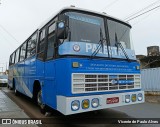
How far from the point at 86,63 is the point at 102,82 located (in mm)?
686

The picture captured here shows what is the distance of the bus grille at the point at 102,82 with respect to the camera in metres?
5.50

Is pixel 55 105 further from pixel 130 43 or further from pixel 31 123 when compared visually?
pixel 130 43

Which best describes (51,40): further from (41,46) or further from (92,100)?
(92,100)

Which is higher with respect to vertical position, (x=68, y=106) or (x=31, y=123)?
(x=68, y=106)

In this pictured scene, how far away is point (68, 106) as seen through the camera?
17.1 feet

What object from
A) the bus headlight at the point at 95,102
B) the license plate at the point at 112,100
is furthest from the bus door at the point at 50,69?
the license plate at the point at 112,100

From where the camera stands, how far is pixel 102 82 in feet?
19.5

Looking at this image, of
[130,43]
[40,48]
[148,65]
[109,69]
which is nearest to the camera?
[109,69]

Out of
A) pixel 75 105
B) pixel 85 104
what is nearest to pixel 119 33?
pixel 85 104

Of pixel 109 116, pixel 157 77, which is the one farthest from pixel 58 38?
pixel 157 77

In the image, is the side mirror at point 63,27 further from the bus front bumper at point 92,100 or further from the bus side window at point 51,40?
the bus front bumper at point 92,100

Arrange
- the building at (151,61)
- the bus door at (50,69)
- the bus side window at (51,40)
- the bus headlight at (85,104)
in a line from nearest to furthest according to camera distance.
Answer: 1. the bus headlight at (85,104)
2. the bus door at (50,69)
3. the bus side window at (51,40)
4. the building at (151,61)

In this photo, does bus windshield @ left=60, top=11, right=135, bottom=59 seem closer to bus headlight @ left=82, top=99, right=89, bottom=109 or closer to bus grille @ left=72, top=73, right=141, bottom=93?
bus grille @ left=72, top=73, right=141, bottom=93

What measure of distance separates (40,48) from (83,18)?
7.07 ft
